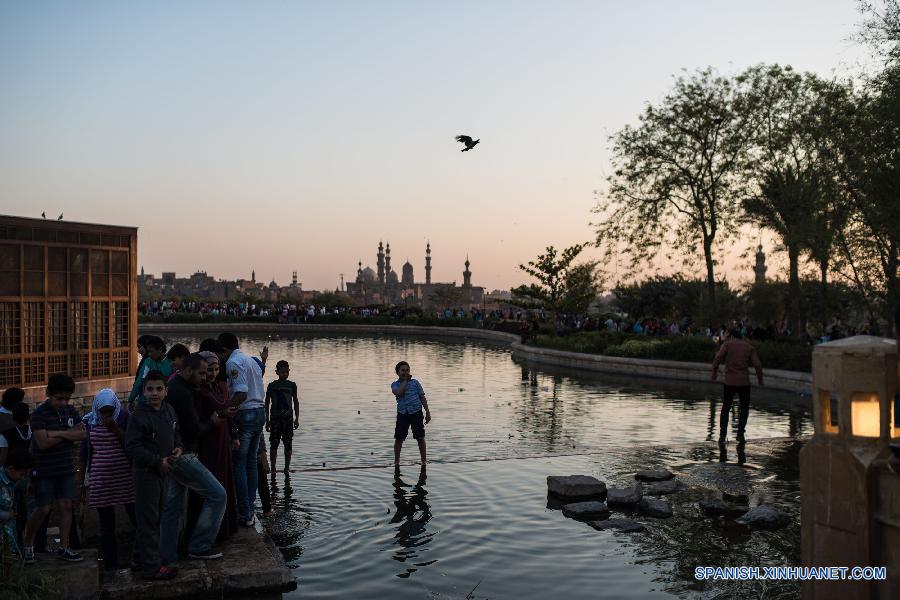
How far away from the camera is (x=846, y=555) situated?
193 inches

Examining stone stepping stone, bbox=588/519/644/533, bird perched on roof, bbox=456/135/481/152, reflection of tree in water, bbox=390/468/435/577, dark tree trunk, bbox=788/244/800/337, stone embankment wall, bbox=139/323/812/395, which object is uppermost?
bird perched on roof, bbox=456/135/481/152

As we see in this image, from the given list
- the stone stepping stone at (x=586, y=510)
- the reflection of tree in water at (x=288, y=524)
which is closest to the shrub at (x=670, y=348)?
the stone stepping stone at (x=586, y=510)

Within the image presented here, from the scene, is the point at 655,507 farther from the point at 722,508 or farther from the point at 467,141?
the point at 467,141

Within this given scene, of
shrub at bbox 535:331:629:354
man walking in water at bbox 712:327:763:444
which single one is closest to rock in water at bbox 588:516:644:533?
man walking in water at bbox 712:327:763:444

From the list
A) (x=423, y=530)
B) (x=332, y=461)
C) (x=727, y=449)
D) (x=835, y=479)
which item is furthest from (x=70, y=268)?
(x=835, y=479)

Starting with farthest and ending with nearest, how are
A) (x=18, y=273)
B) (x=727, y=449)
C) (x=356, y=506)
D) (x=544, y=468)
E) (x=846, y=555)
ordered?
1. (x=18, y=273)
2. (x=727, y=449)
3. (x=544, y=468)
4. (x=356, y=506)
5. (x=846, y=555)

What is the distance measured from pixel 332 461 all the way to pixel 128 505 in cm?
506

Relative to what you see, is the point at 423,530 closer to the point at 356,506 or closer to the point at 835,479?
the point at 356,506

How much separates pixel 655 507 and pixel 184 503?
4798mm

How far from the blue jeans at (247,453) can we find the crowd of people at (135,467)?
2.15 feet

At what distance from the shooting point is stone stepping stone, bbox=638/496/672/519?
8781 mm

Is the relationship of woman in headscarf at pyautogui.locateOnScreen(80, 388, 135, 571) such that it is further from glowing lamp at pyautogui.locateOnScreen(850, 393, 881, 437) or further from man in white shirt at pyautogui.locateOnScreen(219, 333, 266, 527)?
glowing lamp at pyautogui.locateOnScreen(850, 393, 881, 437)

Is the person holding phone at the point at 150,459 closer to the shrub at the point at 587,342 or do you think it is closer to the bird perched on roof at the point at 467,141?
the bird perched on roof at the point at 467,141

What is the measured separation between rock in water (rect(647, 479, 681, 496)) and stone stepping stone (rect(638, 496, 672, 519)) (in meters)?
0.57
